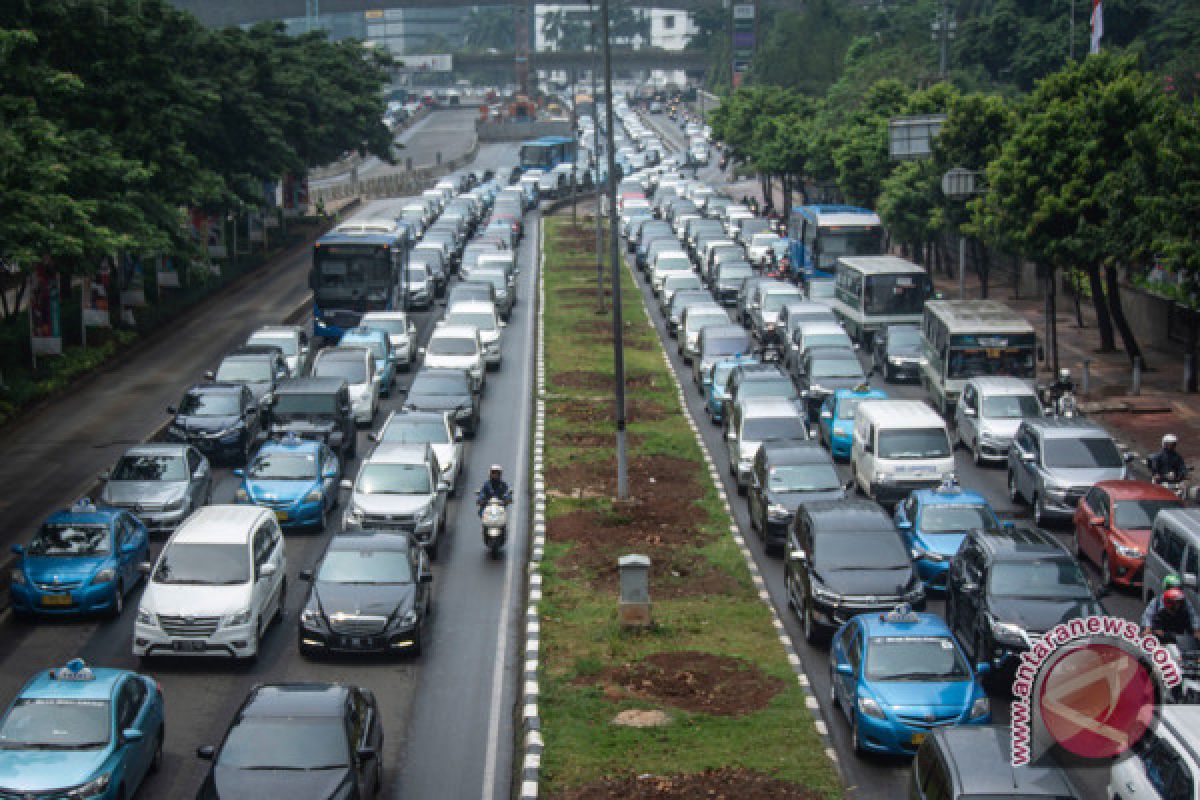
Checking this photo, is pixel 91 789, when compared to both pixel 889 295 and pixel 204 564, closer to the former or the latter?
pixel 204 564

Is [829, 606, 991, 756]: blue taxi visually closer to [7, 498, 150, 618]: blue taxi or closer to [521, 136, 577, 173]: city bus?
[7, 498, 150, 618]: blue taxi

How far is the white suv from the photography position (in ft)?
71.8

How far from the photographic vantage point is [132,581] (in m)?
25.7

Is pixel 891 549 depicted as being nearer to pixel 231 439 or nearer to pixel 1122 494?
pixel 1122 494

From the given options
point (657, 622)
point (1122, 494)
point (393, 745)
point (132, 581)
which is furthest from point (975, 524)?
point (132, 581)

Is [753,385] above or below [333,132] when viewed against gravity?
below

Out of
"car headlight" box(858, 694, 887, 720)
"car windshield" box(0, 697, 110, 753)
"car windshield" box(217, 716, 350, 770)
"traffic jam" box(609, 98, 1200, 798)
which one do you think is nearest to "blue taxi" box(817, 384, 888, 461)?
"traffic jam" box(609, 98, 1200, 798)

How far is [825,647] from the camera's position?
Result: 75.1ft

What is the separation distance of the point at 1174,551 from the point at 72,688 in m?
15.1

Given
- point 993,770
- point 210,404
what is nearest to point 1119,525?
point 993,770

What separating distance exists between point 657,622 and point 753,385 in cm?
1421

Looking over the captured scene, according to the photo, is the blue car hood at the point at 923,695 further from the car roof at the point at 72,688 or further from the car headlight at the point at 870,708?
the car roof at the point at 72,688

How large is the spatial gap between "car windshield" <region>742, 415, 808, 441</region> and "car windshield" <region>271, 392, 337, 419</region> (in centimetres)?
895

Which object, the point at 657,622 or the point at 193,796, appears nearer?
the point at 193,796
